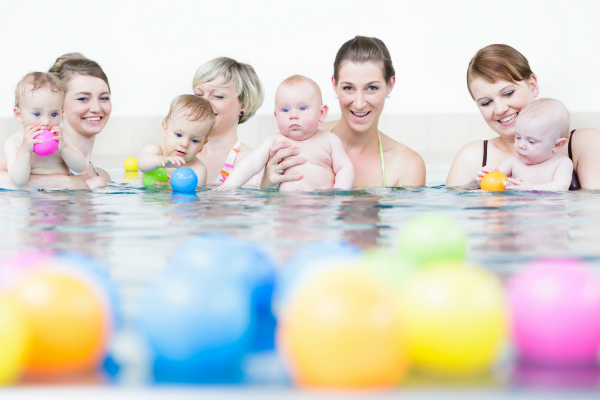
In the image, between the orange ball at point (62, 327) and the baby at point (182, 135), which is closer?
the orange ball at point (62, 327)

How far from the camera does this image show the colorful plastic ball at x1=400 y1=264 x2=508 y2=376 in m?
1.01

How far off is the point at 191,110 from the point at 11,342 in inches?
118

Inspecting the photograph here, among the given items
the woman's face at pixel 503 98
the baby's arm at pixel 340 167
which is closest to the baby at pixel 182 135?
the baby's arm at pixel 340 167

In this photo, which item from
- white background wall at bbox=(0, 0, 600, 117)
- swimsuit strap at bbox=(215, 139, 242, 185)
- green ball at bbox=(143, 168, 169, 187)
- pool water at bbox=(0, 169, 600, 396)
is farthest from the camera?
white background wall at bbox=(0, 0, 600, 117)

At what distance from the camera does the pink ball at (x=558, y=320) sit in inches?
41.9

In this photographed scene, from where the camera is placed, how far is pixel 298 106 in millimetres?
3555

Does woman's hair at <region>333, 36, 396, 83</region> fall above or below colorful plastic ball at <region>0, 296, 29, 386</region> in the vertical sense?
above

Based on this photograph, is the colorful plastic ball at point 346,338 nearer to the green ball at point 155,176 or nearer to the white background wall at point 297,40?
the green ball at point 155,176

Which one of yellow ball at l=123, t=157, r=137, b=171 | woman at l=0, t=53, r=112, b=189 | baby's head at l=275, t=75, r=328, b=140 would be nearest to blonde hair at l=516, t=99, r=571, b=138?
baby's head at l=275, t=75, r=328, b=140

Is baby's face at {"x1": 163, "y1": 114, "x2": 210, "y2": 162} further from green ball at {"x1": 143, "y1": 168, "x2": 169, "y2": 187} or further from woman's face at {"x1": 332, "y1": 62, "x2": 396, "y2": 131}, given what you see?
woman's face at {"x1": 332, "y1": 62, "x2": 396, "y2": 131}

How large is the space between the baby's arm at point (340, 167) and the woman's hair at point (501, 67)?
849 millimetres

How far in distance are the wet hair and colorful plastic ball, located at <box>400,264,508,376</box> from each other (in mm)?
2943

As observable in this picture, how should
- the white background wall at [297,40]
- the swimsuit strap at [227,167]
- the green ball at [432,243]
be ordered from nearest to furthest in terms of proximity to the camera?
the green ball at [432,243] < the swimsuit strap at [227,167] < the white background wall at [297,40]

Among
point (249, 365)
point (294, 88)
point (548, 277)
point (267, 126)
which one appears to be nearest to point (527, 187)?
point (294, 88)
